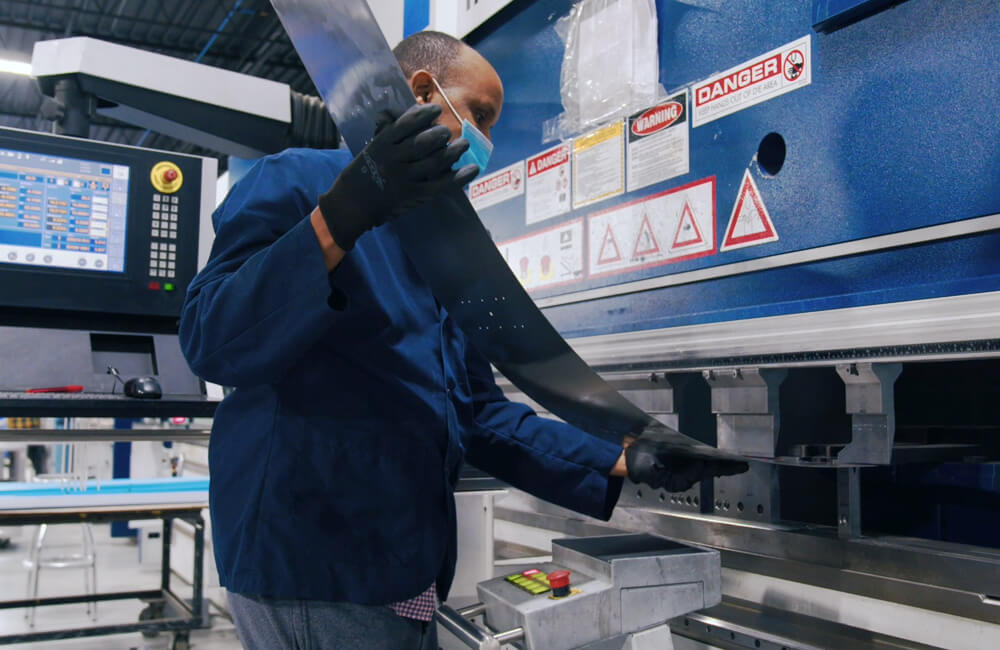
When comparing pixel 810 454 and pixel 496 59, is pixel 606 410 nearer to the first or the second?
pixel 810 454

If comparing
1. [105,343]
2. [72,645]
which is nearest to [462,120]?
[105,343]

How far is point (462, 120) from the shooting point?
A: 109 centimetres

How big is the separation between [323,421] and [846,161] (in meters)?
0.79

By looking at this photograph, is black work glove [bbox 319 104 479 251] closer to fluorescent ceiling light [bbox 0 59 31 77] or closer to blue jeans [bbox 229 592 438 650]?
blue jeans [bbox 229 592 438 650]

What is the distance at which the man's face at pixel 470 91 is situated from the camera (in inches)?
42.9

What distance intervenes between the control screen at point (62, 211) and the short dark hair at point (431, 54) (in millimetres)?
1250

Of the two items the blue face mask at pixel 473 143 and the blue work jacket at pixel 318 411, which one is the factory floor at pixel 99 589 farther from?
the blue face mask at pixel 473 143

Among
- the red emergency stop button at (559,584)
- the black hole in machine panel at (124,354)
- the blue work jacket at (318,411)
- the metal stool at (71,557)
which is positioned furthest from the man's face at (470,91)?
the metal stool at (71,557)

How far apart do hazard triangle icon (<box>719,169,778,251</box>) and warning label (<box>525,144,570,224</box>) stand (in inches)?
19.5

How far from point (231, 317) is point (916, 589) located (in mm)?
861

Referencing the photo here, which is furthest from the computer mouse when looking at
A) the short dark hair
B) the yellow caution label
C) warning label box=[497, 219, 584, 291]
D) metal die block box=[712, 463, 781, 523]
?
metal die block box=[712, 463, 781, 523]

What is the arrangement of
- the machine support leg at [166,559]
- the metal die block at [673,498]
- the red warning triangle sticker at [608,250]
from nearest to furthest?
the metal die block at [673,498], the red warning triangle sticker at [608,250], the machine support leg at [166,559]

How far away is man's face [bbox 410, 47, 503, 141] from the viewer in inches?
42.9

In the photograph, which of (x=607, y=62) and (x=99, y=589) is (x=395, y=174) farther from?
(x=99, y=589)
